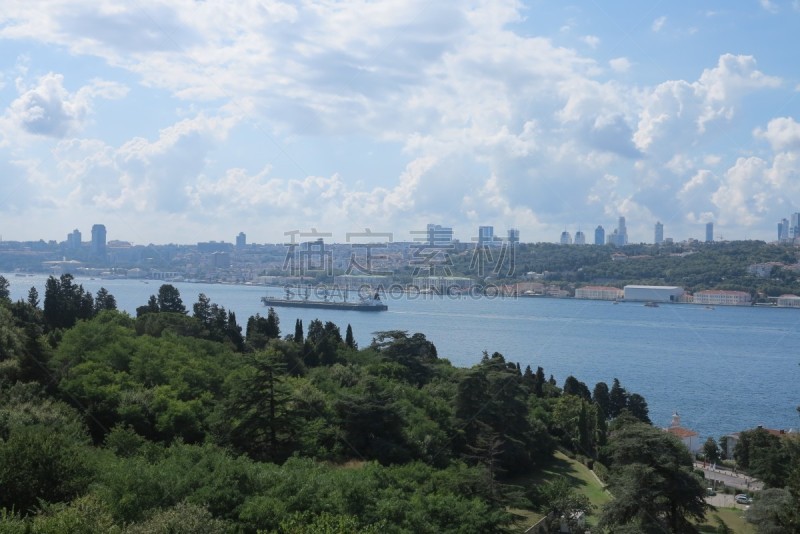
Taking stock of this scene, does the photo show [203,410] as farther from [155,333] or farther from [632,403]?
[632,403]

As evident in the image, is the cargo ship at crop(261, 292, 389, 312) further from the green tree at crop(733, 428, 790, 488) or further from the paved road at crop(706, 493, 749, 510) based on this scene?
the paved road at crop(706, 493, 749, 510)

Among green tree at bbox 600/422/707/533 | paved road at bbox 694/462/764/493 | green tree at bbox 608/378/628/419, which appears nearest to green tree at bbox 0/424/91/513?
green tree at bbox 600/422/707/533

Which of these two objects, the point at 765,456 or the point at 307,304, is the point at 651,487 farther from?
the point at 307,304

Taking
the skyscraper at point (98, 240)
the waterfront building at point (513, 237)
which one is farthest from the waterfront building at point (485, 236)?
the skyscraper at point (98, 240)

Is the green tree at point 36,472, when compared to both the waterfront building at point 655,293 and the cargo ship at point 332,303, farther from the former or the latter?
the waterfront building at point 655,293

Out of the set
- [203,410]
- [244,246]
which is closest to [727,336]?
[203,410]

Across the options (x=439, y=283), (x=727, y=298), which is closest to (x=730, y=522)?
(x=439, y=283)
